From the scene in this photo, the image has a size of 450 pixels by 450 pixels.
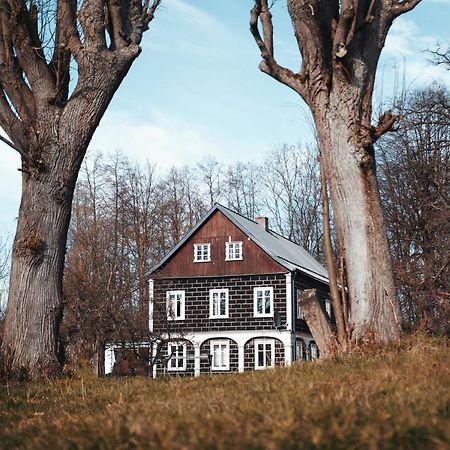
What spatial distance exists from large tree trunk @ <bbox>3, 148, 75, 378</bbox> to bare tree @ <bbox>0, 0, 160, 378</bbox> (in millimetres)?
13

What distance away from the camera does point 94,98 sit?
1126 centimetres

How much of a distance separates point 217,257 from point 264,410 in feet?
146

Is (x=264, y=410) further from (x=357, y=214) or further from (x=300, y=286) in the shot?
(x=300, y=286)

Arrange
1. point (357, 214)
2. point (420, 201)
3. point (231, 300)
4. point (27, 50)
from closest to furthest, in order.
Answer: point (357, 214)
point (27, 50)
point (420, 201)
point (231, 300)

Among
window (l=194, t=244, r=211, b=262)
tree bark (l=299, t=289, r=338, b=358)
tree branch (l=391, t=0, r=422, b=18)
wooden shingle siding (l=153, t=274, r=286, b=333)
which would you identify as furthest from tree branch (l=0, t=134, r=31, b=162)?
window (l=194, t=244, r=211, b=262)

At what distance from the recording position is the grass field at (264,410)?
3879 millimetres

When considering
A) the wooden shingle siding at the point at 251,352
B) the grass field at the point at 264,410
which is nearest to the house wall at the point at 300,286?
the wooden shingle siding at the point at 251,352

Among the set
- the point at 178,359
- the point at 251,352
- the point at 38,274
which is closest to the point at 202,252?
Result: the point at 178,359

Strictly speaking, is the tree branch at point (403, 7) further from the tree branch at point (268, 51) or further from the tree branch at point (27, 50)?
the tree branch at point (27, 50)

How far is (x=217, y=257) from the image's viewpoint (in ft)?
162

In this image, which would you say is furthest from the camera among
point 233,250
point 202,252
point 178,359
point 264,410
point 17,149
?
point 202,252

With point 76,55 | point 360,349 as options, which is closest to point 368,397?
point 360,349

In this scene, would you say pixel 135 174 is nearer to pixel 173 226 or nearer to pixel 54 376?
pixel 173 226

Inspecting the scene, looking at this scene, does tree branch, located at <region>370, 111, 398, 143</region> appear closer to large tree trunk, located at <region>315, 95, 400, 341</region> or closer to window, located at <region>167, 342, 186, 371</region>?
large tree trunk, located at <region>315, 95, 400, 341</region>
